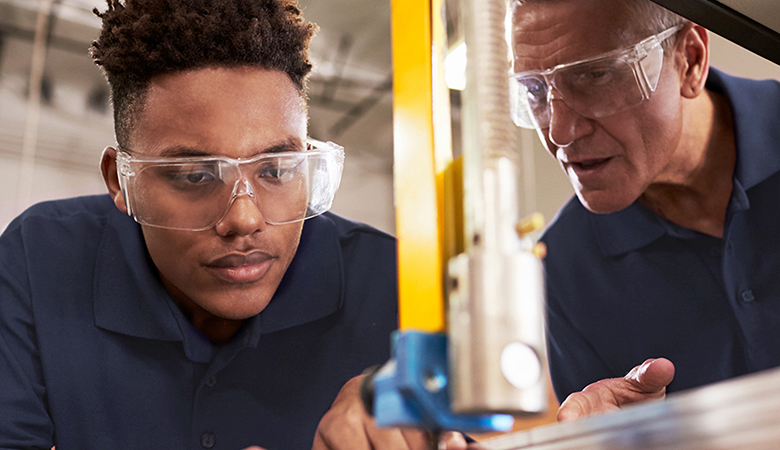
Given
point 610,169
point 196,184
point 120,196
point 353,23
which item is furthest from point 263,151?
point 353,23

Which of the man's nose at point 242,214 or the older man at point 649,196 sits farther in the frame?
the older man at point 649,196

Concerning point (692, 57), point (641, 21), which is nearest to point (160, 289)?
point (641, 21)

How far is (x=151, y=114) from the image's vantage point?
48.9 inches

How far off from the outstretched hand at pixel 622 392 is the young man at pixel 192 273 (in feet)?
1.37

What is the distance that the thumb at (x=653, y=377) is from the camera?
1125mm

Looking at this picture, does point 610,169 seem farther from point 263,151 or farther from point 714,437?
point 714,437

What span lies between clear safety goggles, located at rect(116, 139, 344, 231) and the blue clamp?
777mm

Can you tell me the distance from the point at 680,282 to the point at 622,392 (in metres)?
0.50

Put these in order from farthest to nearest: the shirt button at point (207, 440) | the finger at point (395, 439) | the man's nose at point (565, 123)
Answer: the man's nose at point (565, 123), the shirt button at point (207, 440), the finger at point (395, 439)

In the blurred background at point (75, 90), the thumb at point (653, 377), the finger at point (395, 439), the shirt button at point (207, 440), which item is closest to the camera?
the finger at point (395, 439)

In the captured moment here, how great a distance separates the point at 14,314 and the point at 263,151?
1.99 ft

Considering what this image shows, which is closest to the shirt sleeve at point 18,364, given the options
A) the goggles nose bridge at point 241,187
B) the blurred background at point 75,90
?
the goggles nose bridge at point 241,187

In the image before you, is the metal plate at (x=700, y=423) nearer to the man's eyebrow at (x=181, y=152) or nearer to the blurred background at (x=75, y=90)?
the man's eyebrow at (x=181, y=152)

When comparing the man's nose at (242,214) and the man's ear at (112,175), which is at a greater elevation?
the man's ear at (112,175)
